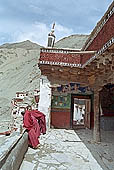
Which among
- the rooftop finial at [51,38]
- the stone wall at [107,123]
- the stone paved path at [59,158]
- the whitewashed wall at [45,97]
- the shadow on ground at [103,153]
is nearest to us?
the stone paved path at [59,158]

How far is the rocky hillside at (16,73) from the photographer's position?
113 feet

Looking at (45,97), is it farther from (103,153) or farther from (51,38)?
(103,153)

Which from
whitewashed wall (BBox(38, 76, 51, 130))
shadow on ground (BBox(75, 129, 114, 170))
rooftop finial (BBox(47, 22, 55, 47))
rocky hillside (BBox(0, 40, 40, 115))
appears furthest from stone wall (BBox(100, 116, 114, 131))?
rocky hillside (BBox(0, 40, 40, 115))

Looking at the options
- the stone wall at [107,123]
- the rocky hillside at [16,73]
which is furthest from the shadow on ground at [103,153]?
the rocky hillside at [16,73]

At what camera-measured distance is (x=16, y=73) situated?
150 feet

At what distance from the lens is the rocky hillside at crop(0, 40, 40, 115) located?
34556mm

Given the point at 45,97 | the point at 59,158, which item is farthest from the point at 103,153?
the point at 45,97

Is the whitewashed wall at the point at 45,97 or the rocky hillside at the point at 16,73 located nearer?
the whitewashed wall at the point at 45,97

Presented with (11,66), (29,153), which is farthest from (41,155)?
(11,66)

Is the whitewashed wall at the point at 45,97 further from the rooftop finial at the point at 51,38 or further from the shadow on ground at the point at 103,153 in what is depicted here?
the shadow on ground at the point at 103,153

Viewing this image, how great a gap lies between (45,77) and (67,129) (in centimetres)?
335

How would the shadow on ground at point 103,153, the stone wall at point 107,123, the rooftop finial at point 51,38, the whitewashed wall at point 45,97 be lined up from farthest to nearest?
the stone wall at point 107,123 < the rooftop finial at point 51,38 < the whitewashed wall at point 45,97 < the shadow on ground at point 103,153

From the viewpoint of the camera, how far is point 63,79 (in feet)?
27.6

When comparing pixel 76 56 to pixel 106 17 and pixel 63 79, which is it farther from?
pixel 106 17
